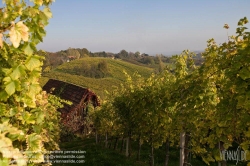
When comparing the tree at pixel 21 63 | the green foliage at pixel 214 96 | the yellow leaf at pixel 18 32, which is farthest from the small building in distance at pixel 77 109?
the yellow leaf at pixel 18 32

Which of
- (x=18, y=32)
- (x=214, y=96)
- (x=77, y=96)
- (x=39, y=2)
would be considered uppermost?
(x=77, y=96)

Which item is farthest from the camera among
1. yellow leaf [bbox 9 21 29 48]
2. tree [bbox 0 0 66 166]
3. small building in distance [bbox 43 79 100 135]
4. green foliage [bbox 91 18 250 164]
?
small building in distance [bbox 43 79 100 135]

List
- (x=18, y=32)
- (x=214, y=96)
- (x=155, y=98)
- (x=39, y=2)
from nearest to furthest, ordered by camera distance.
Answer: (x=18, y=32) < (x=39, y=2) < (x=214, y=96) < (x=155, y=98)

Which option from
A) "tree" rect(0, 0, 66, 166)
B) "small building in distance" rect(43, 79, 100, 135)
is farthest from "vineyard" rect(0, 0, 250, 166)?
"small building in distance" rect(43, 79, 100, 135)

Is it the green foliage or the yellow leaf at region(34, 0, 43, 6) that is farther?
the green foliage

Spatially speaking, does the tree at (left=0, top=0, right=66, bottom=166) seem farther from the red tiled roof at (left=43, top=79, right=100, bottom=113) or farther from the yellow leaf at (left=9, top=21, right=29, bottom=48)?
the red tiled roof at (left=43, top=79, right=100, bottom=113)

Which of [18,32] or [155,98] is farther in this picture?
[155,98]

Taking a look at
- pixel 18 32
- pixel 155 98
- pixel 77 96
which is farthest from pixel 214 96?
pixel 77 96

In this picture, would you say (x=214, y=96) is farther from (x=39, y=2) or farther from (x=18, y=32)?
(x=18, y=32)

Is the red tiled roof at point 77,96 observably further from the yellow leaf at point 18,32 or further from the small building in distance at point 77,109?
the yellow leaf at point 18,32

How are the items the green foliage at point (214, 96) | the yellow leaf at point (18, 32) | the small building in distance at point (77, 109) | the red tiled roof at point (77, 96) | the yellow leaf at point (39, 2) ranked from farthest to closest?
the red tiled roof at point (77, 96) → the small building in distance at point (77, 109) → the green foliage at point (214, 96) → the yellow leaf at point (39, 2) → the yellow leaf at point (18, 32)

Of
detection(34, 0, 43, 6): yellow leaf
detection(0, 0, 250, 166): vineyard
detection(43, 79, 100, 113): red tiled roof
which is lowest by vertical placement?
detection(0, 0, 250, 166): vineyard

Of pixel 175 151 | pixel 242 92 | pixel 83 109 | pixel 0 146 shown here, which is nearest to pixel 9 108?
pixel 0 146

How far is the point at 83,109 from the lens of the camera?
27.9 meters
